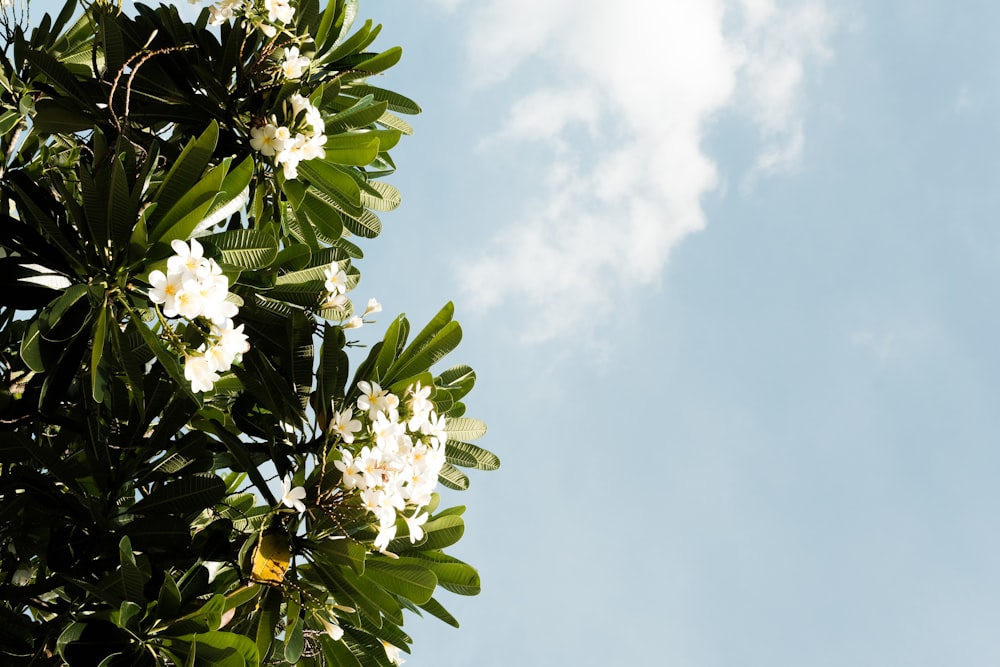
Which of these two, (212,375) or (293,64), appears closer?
(212,375)

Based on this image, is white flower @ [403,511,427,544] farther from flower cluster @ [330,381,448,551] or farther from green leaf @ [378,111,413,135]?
green leaf @ [378,111,413,135]

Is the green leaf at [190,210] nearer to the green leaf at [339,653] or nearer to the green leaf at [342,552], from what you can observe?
the green leaf at [342,552]

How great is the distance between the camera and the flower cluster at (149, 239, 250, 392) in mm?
1718

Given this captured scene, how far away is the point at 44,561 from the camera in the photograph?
2252mm

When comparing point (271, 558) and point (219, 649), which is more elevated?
point (271, 558)

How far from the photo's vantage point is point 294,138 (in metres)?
2.31

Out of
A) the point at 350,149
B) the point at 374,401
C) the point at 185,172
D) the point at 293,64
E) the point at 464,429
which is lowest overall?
the point at 374,401

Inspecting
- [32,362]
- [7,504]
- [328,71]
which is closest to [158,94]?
[328,71]

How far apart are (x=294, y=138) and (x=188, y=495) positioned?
0.95m

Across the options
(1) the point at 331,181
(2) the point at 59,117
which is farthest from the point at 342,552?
(2) the point at 59,117

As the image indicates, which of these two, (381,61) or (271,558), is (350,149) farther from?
(271,558)

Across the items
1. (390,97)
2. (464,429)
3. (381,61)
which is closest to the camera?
(464,429)

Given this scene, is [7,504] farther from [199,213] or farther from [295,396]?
[199,213]

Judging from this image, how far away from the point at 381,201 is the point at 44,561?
1.39 meters
